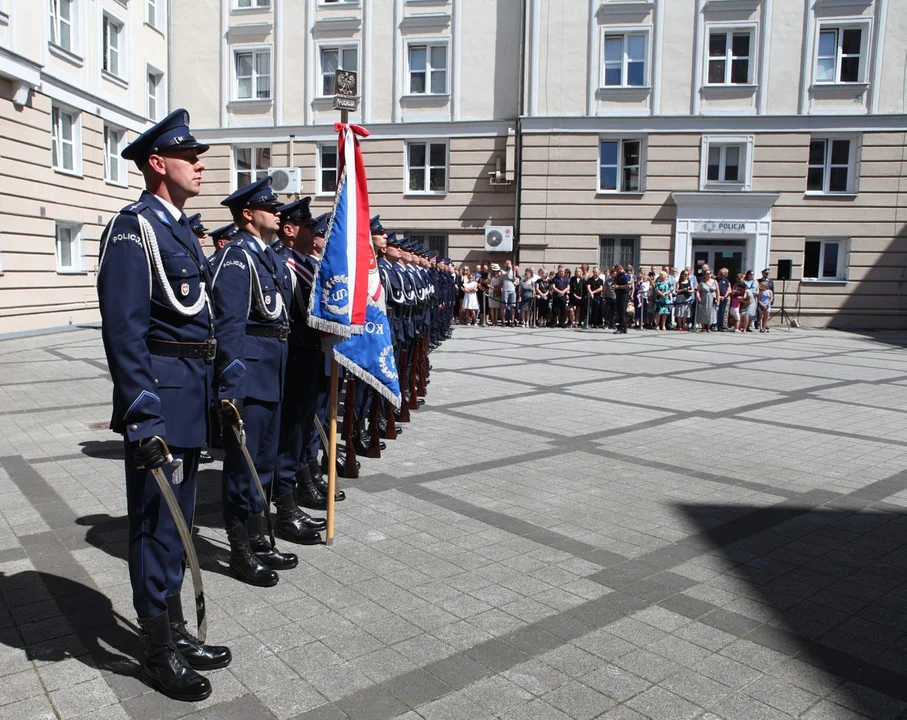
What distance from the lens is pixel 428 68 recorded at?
27.5m

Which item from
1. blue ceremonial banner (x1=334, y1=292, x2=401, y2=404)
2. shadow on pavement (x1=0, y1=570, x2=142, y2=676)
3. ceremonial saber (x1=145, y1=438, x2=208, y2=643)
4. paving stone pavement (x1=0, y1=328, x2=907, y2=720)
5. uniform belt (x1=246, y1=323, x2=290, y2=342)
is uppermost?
uniform belt (x1=246, y1=323, x2=290, y2=342)

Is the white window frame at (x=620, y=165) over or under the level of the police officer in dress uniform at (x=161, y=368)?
over

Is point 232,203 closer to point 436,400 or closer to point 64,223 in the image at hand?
point 436,400

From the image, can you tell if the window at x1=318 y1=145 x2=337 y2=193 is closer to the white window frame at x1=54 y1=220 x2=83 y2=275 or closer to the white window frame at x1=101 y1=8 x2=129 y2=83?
the white window frame at x1=101 y1=8 x2=129 y2=83

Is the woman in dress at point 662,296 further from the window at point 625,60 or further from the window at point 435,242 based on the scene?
the window at point 435,242

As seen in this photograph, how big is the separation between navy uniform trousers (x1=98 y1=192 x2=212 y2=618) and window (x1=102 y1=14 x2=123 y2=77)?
21.9 meters

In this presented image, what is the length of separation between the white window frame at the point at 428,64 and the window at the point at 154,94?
840cm

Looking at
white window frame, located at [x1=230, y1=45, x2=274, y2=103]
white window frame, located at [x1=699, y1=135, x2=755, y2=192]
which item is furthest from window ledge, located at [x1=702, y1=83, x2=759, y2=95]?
white window frame, located at [x1=230, y1=45, x2=274, y2=103]

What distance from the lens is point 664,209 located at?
2588cm

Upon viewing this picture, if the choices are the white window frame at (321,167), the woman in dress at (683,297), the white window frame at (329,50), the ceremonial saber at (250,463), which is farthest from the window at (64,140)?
the ceremonial saber at (250,463)

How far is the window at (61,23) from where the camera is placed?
65.0 feet

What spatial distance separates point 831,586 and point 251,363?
3.53m

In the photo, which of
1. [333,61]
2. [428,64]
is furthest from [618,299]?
[333,61]

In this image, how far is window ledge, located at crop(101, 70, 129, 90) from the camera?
872 inches
